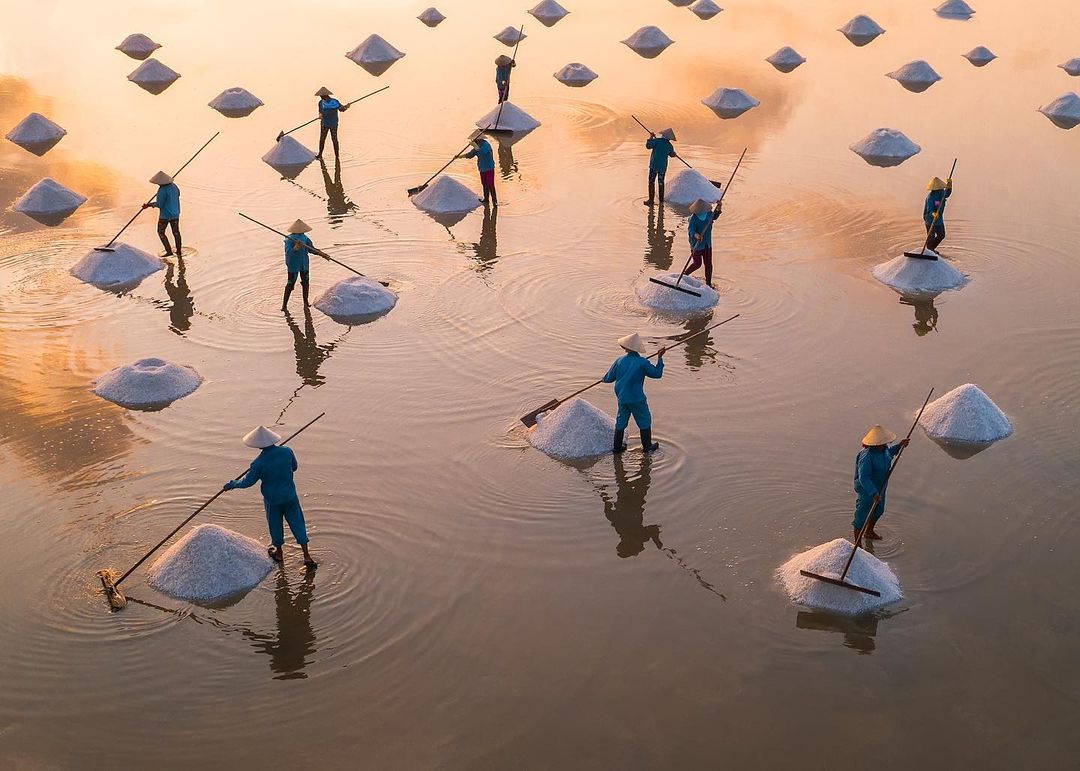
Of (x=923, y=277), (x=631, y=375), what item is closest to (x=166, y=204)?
(x=631, y=375)

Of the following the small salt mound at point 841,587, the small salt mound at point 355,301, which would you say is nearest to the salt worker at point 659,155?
the small salt mound at point 355,301

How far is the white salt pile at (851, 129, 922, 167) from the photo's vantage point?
16.2 m

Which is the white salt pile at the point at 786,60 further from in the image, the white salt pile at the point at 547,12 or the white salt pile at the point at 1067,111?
the white salt pile at the point at 547,12

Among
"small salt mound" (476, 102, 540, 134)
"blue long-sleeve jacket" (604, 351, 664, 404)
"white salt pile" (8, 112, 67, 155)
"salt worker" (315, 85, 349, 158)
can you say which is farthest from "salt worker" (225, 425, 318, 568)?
"white salt pile" (8, 112, 67, 155)

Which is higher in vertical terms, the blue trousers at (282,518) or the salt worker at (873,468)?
the salt worker at (873,468)

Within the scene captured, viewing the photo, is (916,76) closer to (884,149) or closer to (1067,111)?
(1067,111)

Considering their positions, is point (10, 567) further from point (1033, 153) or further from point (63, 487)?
point (1033, 153)

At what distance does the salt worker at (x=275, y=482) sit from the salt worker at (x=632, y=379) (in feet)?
8.73

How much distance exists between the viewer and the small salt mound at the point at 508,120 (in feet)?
56.8

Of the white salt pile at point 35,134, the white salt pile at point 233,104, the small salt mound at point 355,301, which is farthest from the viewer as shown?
the white salt pile at point 233,104

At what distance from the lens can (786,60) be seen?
69.5 ft

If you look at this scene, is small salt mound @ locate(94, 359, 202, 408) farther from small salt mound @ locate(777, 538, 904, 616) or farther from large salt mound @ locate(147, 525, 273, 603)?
small salt mound @ locate(777, 538, 904, 616)

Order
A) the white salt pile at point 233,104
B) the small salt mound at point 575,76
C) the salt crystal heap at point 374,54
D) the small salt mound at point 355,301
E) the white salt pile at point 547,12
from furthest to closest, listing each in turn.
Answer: the white salt pile at point 547,12 < the salt crystal heap at point 374,54 < the small salt mound at point 575,76 < the white salt pile at point 233,104 < the small salt mound at point 355,301

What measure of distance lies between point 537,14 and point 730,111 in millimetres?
8128
